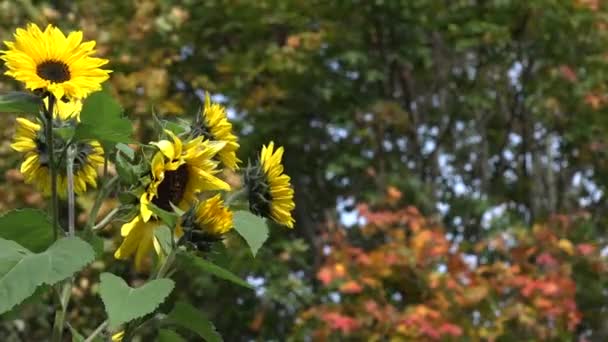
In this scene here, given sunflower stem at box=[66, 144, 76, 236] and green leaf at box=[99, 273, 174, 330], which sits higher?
sunflower stem at box=[66, 144, 76, 236]

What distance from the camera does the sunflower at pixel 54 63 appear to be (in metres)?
1.25

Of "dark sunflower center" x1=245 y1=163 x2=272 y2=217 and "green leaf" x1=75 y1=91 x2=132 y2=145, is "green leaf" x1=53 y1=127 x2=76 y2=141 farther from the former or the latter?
"dark sunflower center" x1=245 y1=163 x2=272 y2=217

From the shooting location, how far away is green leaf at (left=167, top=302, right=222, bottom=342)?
4.41 ft

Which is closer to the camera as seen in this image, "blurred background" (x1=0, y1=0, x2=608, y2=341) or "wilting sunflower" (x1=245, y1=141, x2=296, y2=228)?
"wilting sunflower" (x1=245, y1=141, x2=296, y2=228)

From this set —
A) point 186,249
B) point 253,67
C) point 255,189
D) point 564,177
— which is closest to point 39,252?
point 186,249

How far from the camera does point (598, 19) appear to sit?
5.96 m

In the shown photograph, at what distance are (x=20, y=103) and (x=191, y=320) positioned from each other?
1.18 feet

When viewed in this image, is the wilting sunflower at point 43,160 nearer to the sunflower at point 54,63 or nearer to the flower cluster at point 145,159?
the flower cluster at point 145,159

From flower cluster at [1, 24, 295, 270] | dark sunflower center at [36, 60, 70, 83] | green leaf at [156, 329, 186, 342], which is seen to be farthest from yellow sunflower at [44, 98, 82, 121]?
green leaf at [156, 329, 186, 342]

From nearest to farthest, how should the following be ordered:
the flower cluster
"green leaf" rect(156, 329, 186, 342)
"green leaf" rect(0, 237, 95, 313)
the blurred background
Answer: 1. "green leaf" rect(0, 237, 95, 313)
2. the flower cluster
3. "green leaf" rect(156, 329, 186, 342)
4. the blurred background

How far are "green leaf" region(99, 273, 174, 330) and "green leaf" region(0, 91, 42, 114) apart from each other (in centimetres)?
22

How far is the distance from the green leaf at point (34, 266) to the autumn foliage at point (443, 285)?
12.6 feet

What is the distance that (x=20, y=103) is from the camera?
124 cm

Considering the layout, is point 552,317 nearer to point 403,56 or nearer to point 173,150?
point 403,56
